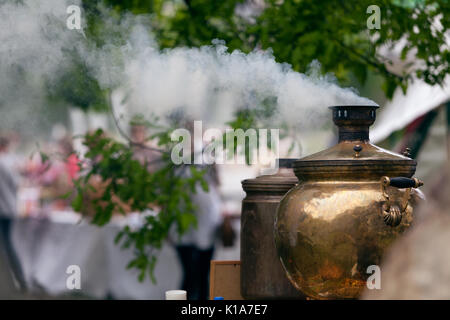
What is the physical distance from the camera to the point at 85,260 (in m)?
7.48

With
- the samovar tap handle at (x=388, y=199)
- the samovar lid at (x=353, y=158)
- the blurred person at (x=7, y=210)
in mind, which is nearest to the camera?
the samovar tap handle at (x=388, y=199)

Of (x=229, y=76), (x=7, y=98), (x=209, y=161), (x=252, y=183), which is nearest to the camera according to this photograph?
(x=252, y=183)

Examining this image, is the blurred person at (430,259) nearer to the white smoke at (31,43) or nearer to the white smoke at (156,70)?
the white smoke at (156,70)

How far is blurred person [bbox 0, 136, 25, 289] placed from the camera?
8016 mm

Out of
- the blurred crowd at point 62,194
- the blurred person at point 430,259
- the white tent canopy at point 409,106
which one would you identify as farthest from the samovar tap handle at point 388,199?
the white tent canopy at point 409,106

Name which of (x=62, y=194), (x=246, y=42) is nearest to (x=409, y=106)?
(x=246, y=42)

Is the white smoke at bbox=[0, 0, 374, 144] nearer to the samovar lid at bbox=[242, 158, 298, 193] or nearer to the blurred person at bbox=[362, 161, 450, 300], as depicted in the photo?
the samovar lid at bbox=[242, 158, 298, 193]

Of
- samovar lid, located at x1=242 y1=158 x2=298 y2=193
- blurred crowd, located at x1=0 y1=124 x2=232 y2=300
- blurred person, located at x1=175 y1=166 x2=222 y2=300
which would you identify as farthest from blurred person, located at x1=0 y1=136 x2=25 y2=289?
samovar lid, located at x1=242 y1=158 x2=298 y2=193

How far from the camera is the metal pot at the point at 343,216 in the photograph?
10.1 feet

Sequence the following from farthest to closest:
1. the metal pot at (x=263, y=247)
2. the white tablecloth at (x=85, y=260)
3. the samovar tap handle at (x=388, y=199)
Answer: the white tablecloth at (x=85, y=260)
the metal pot at (x=263, y=247)
the samovar tap handle at (x=388, y=199)
